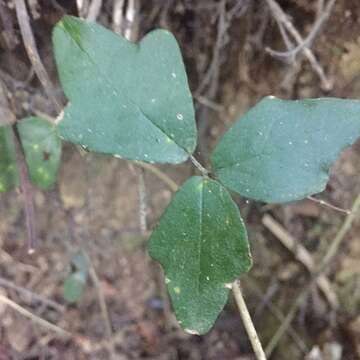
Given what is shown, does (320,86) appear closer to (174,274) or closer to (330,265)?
(330,265)

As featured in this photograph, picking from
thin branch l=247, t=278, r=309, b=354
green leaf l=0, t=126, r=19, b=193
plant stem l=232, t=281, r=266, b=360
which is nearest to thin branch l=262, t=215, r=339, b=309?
thin branch l=247, t=278, r=309, b=354

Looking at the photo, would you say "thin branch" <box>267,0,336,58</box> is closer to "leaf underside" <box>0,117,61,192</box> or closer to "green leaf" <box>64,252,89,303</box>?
"leaf underside" <box>0,117,61,192</box>

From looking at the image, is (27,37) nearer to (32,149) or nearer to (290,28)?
(32,149)

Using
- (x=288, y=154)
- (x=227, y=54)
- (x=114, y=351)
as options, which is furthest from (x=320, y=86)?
(x=114, y=351)

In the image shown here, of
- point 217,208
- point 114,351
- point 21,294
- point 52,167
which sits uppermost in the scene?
point 217,208

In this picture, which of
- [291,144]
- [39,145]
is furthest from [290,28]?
[39,145]

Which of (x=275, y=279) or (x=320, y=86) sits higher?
(x=320, y=86)

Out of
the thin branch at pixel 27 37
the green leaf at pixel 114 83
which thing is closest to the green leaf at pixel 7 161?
the thin branch at pixel 27 37
